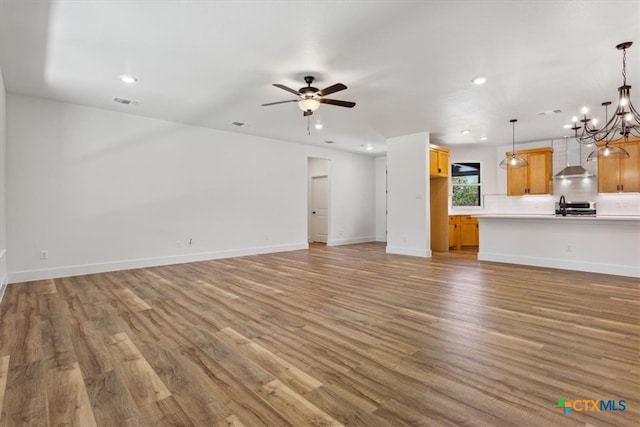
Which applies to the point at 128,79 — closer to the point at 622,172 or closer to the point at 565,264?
the point at 565,264

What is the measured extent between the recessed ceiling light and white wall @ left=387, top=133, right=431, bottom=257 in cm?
531

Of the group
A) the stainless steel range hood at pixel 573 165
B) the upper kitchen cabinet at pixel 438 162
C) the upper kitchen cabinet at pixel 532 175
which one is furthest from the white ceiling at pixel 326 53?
the upper kitchen cabinet at pixel 532 175

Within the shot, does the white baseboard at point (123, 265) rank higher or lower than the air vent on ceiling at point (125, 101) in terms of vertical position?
lower

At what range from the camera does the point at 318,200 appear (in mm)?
9781

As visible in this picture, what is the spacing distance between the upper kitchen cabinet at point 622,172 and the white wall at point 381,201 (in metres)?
5.17

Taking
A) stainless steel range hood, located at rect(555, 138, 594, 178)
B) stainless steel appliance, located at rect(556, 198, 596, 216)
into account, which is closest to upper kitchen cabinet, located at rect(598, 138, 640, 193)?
stainless steel range hood, located at rect(555, 138, 594, 178)

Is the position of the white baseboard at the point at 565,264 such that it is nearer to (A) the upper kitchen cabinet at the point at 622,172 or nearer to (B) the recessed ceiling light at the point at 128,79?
(A) the upper kitchen cabinet at the point at 622,172

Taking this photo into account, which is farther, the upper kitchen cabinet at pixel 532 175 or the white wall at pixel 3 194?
the upper kitchen cabinet at pixel 532 175

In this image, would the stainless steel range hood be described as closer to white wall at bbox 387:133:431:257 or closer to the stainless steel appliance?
the stainless steel appliance

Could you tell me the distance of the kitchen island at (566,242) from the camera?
4.93m

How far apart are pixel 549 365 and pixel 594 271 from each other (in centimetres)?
433

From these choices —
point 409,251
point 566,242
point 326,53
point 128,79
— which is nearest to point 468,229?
point 409,251

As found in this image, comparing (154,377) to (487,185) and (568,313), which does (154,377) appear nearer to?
(568,313)

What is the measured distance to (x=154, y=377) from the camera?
1.99 meters
